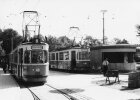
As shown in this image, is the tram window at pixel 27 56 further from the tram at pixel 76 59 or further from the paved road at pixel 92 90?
the tram at pixel 76 59

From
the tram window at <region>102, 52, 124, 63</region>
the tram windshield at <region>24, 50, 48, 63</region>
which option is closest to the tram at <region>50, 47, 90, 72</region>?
the tram window at <region>102, 52, 124, 63</region>

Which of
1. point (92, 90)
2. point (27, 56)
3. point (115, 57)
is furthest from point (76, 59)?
point (92, 90)

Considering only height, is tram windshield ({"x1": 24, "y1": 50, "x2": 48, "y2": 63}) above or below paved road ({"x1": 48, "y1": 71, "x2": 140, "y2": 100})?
above

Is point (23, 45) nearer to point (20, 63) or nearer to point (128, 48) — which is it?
point (20, 63)

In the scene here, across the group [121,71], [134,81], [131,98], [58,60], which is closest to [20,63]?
[134,81]

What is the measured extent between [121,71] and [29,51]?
16649 millimetres

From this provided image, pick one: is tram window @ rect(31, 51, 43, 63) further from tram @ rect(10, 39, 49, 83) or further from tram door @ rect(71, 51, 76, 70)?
tram door @ rect(71, 51, 76, 70)

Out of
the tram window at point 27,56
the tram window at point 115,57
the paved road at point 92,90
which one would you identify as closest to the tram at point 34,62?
the tram window at point 27,56

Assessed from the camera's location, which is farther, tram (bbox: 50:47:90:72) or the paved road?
tram (bbox: 50:47:90:72)

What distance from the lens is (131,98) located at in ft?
40.5

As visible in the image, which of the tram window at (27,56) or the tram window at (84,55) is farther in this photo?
the tram window at (84,55)

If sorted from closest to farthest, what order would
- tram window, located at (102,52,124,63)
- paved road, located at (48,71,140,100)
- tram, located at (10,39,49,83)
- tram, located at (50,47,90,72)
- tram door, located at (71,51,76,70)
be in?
paved road, located at (48,71,140,100) → tram, located at (10,39,49,83) → tram, located at (50,47,90,72) → tram door, located at (71,51,76,70) → tram window, located at (102,52,124,63)

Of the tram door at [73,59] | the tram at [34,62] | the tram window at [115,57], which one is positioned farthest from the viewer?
the tram window at [115,57]

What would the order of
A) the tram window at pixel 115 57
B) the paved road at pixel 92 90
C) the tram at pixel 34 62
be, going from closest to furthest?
the paved road at pixel 92 90 → the tram at pixel 34 62 → the tram window at pixel 115 57
